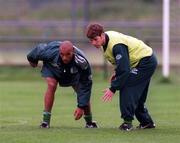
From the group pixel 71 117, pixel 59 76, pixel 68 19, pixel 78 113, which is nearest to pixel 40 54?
pixel 59 76

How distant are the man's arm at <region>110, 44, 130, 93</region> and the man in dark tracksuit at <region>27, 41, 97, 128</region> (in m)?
0.61

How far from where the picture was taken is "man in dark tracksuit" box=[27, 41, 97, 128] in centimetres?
1105

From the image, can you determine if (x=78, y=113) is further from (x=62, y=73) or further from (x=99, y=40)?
(x=99, y=40)

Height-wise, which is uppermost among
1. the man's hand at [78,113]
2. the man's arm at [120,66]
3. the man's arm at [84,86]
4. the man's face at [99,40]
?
the man's face at [99,40]

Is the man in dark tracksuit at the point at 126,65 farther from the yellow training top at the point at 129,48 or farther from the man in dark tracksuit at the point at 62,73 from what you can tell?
the man in dark tracksuit at the point at 62,73

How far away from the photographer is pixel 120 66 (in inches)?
415

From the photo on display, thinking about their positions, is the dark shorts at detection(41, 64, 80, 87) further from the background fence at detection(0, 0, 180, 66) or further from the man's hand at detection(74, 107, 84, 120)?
the background fence at detection(0, 0, 180, 66)

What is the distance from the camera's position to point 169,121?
12.8 meters

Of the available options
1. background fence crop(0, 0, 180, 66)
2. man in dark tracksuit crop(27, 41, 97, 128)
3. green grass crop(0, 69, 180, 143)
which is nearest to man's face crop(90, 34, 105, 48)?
man in dark tracksuit crop(27, 41, 97, 128)

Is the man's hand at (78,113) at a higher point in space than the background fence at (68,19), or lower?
higher

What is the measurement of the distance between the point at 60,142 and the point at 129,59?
1.82 meters

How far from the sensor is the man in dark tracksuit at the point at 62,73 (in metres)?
11.0

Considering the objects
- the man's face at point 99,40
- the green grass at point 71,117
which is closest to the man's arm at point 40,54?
the man's face at point 99,40

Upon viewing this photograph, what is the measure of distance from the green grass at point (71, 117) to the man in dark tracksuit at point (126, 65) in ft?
1.39
